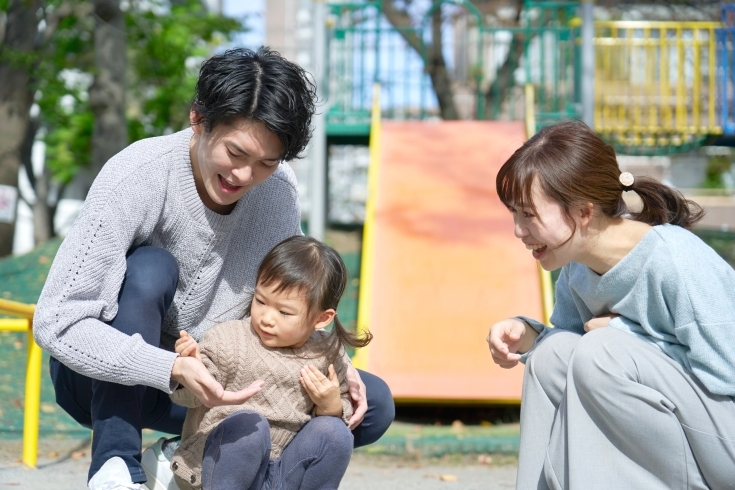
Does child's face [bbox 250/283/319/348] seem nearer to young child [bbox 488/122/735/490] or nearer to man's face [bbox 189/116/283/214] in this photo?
man's face [bbox 189/116/283/214]

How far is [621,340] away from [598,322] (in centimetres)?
18

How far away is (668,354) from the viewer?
2031 mm

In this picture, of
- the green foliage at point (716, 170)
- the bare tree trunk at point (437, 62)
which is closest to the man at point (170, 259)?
the bare tree trunk at point (437, 62)

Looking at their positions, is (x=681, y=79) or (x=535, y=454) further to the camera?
(x=681, y=79)

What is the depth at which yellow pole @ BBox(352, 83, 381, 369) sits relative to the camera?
5.02 meters

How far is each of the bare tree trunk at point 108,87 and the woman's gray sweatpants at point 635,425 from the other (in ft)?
23.1

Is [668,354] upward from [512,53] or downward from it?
downward

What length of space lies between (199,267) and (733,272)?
4.53 ft

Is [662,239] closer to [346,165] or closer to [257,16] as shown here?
[257,16]

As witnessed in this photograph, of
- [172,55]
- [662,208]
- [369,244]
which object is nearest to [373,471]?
[662,208]

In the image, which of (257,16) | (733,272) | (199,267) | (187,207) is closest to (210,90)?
(187,207)

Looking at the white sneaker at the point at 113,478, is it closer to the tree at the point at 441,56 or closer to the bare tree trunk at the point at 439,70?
the tree at the point at 441,56

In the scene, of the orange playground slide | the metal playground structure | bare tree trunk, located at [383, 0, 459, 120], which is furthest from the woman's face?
bare tree trunk, located at [383, 0, 459, 120]

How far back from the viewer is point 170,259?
7.47 ft
